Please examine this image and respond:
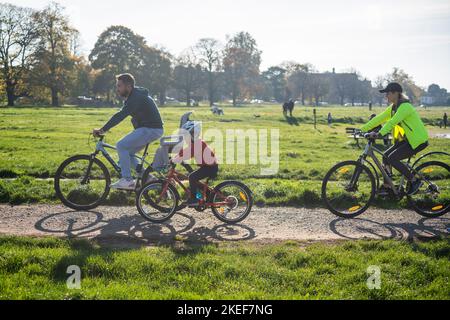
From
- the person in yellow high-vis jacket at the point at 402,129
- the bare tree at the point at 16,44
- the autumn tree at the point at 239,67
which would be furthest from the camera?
the autumn tree at the point at 239,67

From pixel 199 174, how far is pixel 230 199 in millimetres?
703

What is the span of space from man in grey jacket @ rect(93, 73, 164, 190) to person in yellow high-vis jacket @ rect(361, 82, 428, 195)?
4.01m

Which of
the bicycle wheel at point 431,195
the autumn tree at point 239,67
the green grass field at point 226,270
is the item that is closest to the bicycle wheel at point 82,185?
the green grass field at point 226,270

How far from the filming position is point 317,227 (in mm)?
7004

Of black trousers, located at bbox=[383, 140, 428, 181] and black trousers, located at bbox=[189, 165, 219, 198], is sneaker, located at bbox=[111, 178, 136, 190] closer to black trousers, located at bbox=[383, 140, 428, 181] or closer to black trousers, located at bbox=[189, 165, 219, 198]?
black trousers, located at bbox=[189, 165, 219, 198]

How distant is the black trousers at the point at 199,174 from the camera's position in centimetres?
712

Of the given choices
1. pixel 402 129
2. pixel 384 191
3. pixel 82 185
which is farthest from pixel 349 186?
pixel 82 185

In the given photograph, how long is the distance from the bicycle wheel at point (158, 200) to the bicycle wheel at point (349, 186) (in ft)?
9.21

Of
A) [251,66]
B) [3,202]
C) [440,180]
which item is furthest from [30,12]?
[440,180]

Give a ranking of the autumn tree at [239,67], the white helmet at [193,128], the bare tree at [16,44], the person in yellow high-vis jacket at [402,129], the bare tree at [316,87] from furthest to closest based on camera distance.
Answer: the bare tree at [316,87]
the autumn tree at [239,67]
the bare tree at [16,44]
the person in yellow high-vis jacket at [402,129]
the white helmet at [193,128]

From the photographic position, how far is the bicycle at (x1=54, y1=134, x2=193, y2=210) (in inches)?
302

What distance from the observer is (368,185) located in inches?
307

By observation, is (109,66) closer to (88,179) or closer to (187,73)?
(187,73)

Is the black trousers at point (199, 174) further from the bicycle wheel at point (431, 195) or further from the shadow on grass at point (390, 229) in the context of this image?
the bicycle wheel at point (431, 195)
